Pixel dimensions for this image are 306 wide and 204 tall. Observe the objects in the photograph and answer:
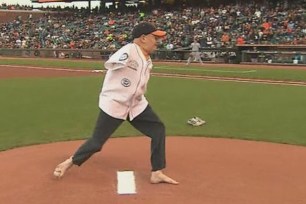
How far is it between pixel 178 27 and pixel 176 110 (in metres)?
28.6

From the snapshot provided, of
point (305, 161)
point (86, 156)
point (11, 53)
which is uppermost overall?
point (86, 156)

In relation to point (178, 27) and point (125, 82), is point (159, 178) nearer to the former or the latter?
point (125, 82)

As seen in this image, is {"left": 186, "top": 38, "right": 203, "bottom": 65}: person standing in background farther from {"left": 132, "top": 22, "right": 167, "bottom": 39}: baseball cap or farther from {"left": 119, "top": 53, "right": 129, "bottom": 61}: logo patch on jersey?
{"left": 119, "top": 53, "right": 129, "bottom": 61}: logo patch on jersey

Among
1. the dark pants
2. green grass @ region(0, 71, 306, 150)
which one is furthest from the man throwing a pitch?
green grass @ region(0, 71, 306, 150)

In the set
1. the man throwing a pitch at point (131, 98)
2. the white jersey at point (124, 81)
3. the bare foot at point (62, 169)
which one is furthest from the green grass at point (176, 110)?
the white jersey at point (124, 81)

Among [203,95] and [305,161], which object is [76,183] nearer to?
[305,161]

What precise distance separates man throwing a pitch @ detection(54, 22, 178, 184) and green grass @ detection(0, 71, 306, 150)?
2.90m

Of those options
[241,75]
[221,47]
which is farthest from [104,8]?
[241,75]

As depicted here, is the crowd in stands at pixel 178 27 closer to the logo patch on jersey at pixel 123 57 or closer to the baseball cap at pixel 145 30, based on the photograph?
the baseball cap at pixel 145 30

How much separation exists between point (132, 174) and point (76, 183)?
71cm

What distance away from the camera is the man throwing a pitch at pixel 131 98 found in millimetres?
5117

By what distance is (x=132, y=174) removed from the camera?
5793 millimetres

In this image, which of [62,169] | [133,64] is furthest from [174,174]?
[133,64]

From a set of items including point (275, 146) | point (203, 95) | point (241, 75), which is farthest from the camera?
point (241, 75)
